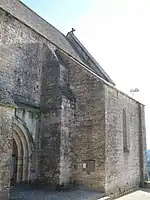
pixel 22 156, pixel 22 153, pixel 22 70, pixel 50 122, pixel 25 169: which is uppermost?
pixel 22 70

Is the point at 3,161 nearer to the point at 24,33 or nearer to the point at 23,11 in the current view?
the point at 24,33

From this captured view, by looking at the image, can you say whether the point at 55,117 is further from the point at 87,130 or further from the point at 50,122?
the point at 87,130

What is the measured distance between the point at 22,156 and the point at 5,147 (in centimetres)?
356

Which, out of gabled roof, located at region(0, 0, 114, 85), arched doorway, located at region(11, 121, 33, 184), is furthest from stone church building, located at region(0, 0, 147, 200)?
gabled roof, located at region(0, 0, 114, 85)

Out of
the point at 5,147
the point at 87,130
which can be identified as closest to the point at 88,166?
the point at 87,130

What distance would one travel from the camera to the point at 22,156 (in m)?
11.8

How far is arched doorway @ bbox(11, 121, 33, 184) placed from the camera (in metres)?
11.6

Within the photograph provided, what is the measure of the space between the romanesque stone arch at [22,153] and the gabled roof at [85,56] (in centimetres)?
984

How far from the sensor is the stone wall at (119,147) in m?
12.5

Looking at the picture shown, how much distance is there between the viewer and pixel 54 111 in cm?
1224

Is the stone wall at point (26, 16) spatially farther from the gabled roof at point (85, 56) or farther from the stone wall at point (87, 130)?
the gabled roof at point (85, 56)

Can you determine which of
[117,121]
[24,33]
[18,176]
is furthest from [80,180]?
[24,33]

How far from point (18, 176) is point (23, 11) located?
9.38m

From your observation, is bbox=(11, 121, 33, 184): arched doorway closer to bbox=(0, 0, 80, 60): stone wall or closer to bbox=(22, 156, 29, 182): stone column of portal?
bbox=(22, 156, 29, 182): stone column of portal
